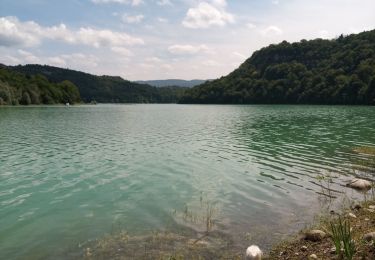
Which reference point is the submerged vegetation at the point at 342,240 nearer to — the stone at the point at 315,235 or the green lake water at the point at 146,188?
the stone at the point at 315,235

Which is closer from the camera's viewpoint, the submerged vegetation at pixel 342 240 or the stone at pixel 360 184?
the submerged vegetation at pixel 342 240

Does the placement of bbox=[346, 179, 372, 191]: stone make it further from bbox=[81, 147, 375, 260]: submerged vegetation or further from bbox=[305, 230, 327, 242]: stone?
bbox=[305, 230, 327, 242]: stone

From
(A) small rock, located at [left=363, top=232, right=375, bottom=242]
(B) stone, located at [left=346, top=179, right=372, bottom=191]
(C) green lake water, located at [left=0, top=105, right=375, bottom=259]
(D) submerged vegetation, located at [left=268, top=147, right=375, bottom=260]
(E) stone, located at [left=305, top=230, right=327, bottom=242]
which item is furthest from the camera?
(B) stone, located at [left=346, top=179, right=372, bottom=191]

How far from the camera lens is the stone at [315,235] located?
13.6 metres

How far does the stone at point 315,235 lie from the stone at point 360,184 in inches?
411

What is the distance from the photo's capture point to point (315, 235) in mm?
13742

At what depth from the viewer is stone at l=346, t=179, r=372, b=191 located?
2277 centimetres

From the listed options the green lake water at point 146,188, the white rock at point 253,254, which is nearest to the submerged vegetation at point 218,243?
the green lake water at point 146,188

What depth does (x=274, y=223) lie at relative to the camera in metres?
17.1

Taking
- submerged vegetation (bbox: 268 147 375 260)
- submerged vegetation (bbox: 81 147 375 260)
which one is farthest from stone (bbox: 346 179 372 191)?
submerged vegetation (bbox: 81 147 375 260)

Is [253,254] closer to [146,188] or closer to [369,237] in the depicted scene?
[369,237]

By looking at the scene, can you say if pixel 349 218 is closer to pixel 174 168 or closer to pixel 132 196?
pixel 132 196

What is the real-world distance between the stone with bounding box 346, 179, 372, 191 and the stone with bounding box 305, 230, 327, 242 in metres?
10.4

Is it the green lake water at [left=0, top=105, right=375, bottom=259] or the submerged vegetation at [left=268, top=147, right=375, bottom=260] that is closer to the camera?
the submerged vegetation at [left=268, top=147, right=375, bottom=260]
